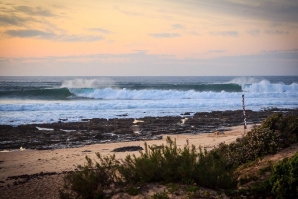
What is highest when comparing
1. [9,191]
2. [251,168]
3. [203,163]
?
[203,163]

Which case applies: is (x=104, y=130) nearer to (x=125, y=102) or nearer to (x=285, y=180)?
(x=285, y=180)

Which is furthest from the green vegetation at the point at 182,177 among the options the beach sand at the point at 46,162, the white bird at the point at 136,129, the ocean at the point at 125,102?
the ocean at the point at 125,102

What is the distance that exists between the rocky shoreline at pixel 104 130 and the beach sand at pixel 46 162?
42.2 inches

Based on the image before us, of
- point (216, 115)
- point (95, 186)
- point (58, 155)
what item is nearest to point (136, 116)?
point (216, 115)

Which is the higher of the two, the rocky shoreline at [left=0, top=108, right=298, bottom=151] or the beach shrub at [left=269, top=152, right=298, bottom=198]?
the beach shrub at [left=269, top=152, right=298, bottom=198]

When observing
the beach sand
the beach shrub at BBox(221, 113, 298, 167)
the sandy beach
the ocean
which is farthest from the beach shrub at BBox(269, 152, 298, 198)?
the ocean

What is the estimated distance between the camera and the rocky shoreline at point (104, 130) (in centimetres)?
1600

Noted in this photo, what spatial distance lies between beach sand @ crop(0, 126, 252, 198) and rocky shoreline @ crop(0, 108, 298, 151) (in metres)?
1.07

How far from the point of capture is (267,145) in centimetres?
909

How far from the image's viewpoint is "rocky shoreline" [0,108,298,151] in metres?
16.0

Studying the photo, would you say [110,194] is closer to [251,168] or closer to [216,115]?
[251,168]

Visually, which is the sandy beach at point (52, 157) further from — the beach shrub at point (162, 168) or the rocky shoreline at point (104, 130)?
the beach shrub at point (162, 168)

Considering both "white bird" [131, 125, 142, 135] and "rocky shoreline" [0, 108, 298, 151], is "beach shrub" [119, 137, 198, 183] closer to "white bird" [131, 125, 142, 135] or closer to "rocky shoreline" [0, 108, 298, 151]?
"rocky shoreline" [0, 108, 298, 151]

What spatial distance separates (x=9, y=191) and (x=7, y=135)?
9102 millimetres
